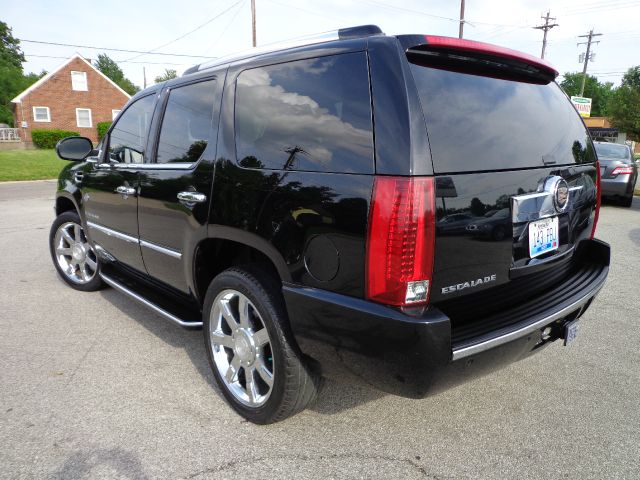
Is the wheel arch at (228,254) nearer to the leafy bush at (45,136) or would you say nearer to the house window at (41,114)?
the leafy bush at (45,136)

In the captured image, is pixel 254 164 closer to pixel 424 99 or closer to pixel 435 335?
pixel 424 99

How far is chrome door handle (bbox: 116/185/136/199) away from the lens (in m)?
3.37

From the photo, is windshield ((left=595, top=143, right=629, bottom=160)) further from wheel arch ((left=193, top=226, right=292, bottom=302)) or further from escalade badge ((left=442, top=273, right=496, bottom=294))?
wheel arch ((left=193, top=226, right=292, bottom=302))

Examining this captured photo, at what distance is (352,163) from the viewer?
196 centimetres

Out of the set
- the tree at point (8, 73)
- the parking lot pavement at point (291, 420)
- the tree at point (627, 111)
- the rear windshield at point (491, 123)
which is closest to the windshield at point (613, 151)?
the parking lot pavement at point (291, 420)

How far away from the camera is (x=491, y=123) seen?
217cm

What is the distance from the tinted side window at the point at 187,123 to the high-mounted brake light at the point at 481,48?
136cm

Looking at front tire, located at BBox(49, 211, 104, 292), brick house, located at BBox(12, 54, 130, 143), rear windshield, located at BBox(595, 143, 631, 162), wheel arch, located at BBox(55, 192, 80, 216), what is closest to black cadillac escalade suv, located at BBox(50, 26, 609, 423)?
front tire, located at BBox(49, 211, 104, 292)

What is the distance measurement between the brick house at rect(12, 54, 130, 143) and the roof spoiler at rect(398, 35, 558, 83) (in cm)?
3997

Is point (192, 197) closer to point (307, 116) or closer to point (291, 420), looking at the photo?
point (307, 116)

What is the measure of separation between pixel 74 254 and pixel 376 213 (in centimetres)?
385

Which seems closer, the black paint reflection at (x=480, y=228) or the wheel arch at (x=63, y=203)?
the black paint reflection at (x=480, y=228)

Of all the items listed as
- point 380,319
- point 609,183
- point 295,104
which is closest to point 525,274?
point 380,319

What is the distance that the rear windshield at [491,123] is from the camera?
6.40 feet
